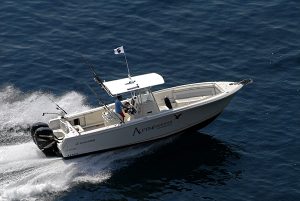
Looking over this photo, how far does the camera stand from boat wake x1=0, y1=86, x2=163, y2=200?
3522 cm

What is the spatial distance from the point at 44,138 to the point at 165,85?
403 inches

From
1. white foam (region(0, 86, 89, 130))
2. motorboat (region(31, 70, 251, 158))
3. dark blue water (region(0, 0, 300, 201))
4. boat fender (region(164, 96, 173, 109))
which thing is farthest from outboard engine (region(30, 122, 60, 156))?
boat fender (region(164, 96, 173, 109))

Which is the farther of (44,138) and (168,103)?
(168,103)

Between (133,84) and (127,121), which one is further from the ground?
(133,84)

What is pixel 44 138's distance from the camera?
36938mm

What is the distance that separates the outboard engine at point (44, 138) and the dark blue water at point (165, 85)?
0.73m

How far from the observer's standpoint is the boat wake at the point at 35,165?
35.2 metres

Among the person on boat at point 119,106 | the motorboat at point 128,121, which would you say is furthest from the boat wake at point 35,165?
the person on boat at point 119,106

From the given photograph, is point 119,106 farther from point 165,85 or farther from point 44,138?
point 165,85

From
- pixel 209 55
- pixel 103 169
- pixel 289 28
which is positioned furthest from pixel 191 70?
pixel 103 169

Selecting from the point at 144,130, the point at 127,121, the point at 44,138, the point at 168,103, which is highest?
the point at 168,103

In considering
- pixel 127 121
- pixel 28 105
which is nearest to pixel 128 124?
pixel 127 121

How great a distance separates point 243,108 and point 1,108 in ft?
46.3

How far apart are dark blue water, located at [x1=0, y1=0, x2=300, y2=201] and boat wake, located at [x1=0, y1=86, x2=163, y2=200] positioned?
5cm
